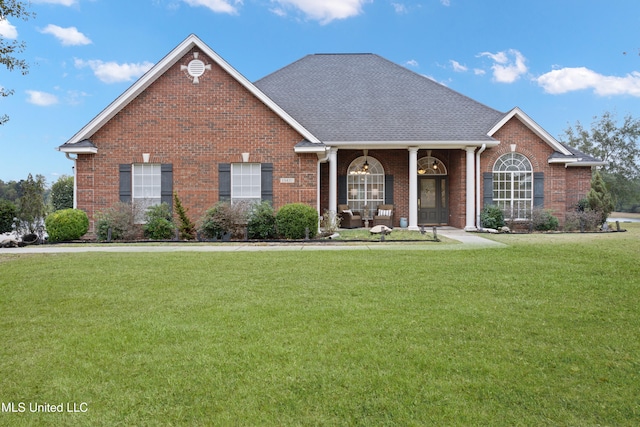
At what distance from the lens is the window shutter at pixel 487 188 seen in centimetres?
1598

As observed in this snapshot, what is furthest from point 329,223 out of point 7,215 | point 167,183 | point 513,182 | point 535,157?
point 7,215

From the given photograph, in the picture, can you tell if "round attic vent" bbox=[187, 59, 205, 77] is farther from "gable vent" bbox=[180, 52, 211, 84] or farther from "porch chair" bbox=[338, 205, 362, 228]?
"porch chair" bbox=[338, 205, 362, 228]

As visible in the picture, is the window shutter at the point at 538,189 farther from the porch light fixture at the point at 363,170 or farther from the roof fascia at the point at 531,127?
the porch light fixture at the point at 363,170

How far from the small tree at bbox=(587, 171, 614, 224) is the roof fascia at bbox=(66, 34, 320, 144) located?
1292 cm

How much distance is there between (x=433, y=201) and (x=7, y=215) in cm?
1774

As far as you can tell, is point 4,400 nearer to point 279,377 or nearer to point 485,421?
point 279,377

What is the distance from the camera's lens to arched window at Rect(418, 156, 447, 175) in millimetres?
17719

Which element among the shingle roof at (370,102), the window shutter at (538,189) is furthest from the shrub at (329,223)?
the window shutter at (538,189)

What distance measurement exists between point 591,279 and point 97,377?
6.96 meters

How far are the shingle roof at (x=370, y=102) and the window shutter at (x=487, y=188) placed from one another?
1660 millimetres

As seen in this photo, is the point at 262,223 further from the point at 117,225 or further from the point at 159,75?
the point at 159,75

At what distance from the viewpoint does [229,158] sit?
45.8 feet

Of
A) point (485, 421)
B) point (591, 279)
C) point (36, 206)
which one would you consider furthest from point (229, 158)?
point (485, 421)

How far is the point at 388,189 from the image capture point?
17156mm
